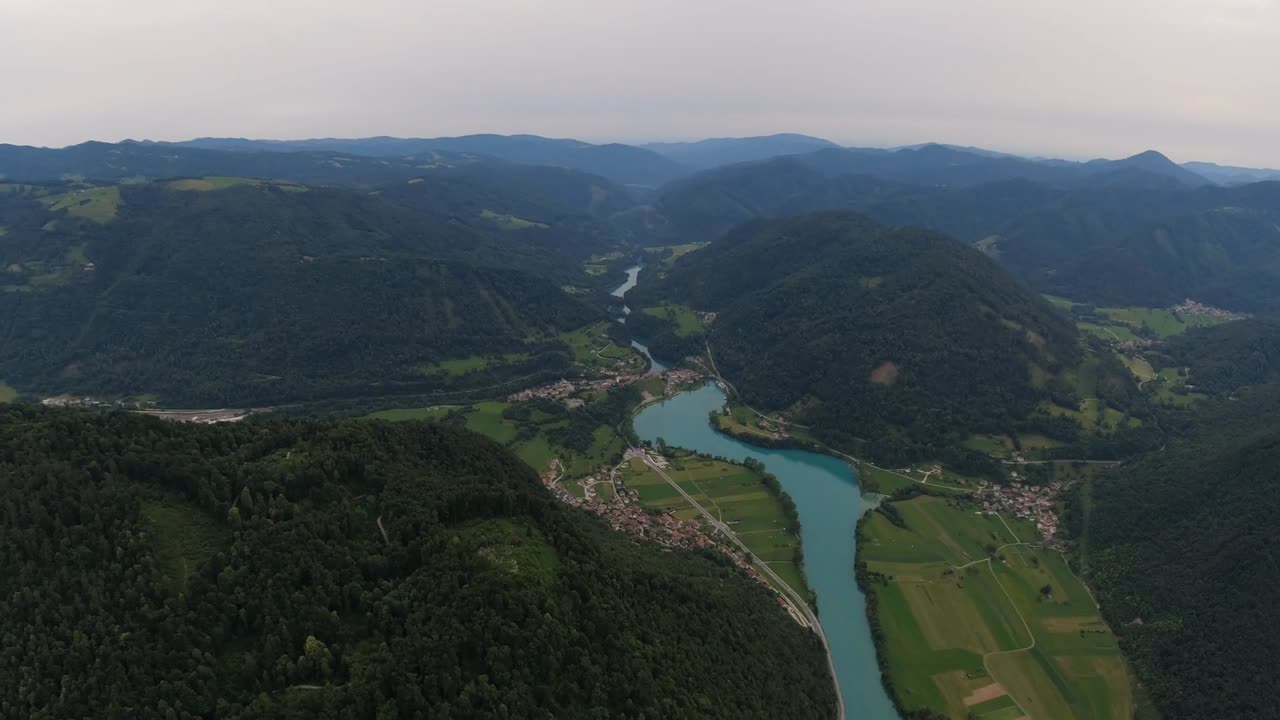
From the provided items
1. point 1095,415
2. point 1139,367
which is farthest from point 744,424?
point 1139,367

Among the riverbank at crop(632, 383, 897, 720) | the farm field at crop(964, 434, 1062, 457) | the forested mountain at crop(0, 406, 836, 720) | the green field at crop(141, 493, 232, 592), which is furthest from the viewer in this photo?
the farm field at crop(964, 434, 1062, 457)

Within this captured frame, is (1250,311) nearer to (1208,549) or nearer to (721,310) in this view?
(721,310)

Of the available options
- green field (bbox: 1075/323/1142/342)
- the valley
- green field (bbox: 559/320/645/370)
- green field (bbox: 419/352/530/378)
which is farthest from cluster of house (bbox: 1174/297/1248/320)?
green field (bbox: 419/352/530/378)

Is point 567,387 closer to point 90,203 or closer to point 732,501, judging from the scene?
point 732,501

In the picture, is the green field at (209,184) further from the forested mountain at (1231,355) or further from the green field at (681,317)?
the forested mountain at (1231,355)

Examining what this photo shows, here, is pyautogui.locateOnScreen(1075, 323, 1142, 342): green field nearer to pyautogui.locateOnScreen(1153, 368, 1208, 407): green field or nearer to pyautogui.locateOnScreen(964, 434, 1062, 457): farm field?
pyautogui.locateOnScreen(1153, 368, 1208, 407): green field

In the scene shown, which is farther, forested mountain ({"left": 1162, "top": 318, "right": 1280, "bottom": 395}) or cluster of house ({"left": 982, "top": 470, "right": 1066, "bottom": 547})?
forested mountain ({"left": 1162, "top": 318, "right": 1280, "bottom": 395})
